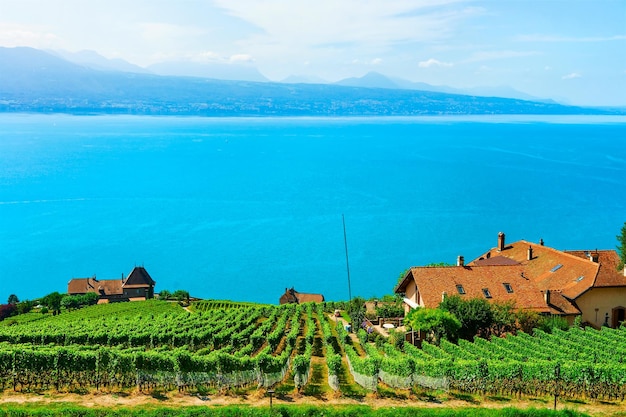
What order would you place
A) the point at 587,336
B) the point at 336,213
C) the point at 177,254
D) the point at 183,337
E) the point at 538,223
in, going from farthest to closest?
the point at 336,213
the point at 538,223
the point at 177,254
the point at 183,337
the point at 587,336

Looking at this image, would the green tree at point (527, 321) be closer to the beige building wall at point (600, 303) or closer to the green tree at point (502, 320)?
the green tree at point (502, 320)

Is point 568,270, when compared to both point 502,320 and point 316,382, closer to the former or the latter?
point 502,320

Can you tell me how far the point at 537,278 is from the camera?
46344 mm

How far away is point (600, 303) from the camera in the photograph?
4141 cm

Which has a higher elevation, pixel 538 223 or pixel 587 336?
pixel 587 336

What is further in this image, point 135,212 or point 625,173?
point 625,173

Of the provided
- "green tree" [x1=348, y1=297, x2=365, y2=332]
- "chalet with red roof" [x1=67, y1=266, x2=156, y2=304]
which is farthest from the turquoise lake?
"green tree" [x1=348, y1=297, x2=365, y2=332]

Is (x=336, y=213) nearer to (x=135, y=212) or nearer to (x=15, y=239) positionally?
(x=135, y=212)

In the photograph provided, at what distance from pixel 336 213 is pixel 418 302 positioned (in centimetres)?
9764

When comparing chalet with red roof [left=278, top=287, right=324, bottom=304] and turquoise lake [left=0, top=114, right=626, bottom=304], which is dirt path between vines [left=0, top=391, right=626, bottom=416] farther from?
turquoise lake [left=0, top=114, right=626, bottom=304]

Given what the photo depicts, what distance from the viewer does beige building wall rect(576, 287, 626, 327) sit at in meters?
41.2

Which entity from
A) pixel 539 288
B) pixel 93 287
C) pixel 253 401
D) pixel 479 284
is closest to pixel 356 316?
pixel 479 284

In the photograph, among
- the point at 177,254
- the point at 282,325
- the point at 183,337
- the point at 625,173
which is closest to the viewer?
the point at 183,337

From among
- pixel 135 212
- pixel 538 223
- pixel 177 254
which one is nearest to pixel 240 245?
pixel 177 254
